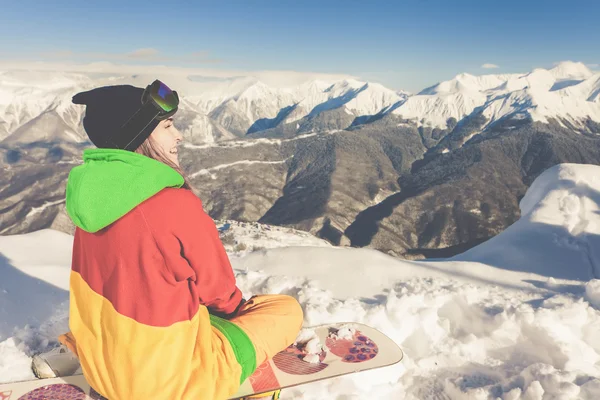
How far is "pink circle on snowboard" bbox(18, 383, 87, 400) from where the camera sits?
14.8 ft

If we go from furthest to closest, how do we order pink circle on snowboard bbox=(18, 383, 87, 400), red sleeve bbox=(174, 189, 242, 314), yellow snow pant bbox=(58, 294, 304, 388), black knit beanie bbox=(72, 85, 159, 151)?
pink circle on snowboard bbox=(18, 383, 87, 400) < yellow snow pant bbox=(58, 294, 304, 388) < black knit beanie bbox=(72, 85, 159, 151) < red sleeve bbox=(174, 189, 242, 314)

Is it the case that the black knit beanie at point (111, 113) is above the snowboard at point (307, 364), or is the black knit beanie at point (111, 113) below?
above

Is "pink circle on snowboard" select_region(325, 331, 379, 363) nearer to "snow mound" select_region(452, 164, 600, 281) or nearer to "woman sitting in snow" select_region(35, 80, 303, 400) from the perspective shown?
"woman sitting in snow" select_region(35, 80, 303, 400)

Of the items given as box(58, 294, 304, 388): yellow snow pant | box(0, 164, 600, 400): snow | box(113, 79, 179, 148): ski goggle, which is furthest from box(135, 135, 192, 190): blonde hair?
box(0, 164, 600, 400): snow

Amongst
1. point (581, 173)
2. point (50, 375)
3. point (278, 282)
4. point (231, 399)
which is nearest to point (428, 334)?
point (278, 282)

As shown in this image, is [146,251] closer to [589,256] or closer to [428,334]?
[428,334]

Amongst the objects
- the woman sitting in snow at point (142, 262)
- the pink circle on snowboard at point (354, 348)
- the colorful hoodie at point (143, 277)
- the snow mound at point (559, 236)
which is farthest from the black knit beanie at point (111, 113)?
the snow mound at point (559, 236)

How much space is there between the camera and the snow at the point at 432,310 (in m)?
5.45

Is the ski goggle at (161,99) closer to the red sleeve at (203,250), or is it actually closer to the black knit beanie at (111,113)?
the black knit beanie at (111,113)

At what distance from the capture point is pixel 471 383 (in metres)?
5.68

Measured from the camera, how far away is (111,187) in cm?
292

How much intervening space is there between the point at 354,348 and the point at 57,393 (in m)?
4.00

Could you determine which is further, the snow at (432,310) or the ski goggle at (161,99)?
the snow at (432,310)

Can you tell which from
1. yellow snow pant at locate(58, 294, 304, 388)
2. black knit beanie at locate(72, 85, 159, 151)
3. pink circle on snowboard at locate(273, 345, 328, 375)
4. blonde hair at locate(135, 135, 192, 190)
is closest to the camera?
black knit beanie at locate(72, 85, 159, 151)
